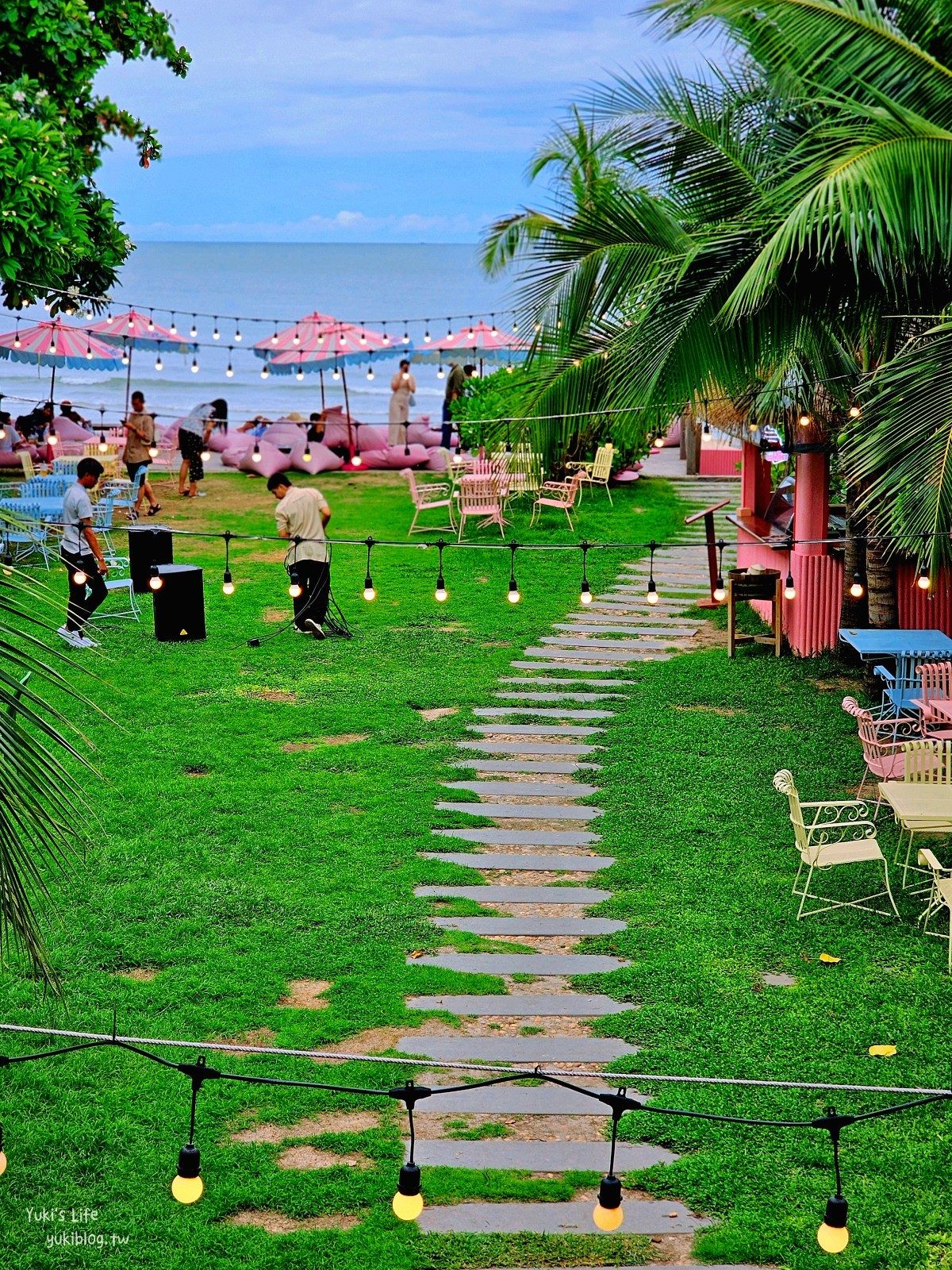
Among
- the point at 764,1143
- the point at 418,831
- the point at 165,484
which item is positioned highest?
the point at 165,484

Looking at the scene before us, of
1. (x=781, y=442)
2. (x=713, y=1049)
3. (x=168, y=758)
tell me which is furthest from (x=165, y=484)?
(x=713, y=1049)

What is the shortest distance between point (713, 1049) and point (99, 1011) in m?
3.09

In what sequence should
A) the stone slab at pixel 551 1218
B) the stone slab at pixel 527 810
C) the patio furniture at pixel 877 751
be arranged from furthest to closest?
the stone slab at pixel 527 810 → the patio furniture at pixel 877 751 → the stone slab at pixel 551 1218

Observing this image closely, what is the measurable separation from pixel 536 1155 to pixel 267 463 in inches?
759

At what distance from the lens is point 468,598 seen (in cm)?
1659

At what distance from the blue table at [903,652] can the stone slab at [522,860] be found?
3.19 metres

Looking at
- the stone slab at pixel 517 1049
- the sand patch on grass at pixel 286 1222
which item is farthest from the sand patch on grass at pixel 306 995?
the sand patch on grass at pixel 286 1222

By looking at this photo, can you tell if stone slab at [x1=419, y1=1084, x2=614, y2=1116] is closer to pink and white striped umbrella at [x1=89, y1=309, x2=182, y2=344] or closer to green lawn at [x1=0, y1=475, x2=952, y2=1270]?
green lawn at [x1=0, y1=475, x2=952, y2=1270]

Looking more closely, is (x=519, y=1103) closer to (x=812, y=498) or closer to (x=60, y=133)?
(x=812, y=498)

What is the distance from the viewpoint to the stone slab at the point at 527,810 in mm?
10398

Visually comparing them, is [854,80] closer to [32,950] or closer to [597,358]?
[597,358]

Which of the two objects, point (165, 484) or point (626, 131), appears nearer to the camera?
point (626, 131)

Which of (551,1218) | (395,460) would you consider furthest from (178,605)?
(395,460)

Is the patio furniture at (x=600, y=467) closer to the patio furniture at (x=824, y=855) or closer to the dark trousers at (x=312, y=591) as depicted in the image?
the dark trousers at (x=312, y=591)
